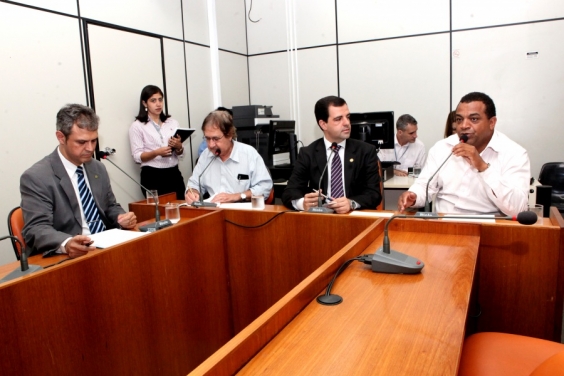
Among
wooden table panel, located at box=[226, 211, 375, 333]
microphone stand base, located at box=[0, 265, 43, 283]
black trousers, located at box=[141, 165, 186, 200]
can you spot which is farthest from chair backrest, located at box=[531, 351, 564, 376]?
black trousers, located at box=[141, 165, 186, 200]

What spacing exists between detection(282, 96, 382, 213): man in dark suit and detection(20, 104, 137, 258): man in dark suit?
107 cm

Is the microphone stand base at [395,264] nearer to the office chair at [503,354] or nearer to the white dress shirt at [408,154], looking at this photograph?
the office chair at [503,354]

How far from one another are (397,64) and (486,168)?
3.26m

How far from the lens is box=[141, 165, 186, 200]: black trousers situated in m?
3.92

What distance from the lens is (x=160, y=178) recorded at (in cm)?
397

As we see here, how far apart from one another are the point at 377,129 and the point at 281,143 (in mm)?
920

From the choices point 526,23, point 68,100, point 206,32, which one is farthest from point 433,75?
point 68,100

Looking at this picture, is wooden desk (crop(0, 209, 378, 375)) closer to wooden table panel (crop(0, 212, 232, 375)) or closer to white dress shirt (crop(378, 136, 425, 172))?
wooden table panel (crop(0, 212, 232, 375))

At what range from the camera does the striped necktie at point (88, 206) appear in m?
2.16

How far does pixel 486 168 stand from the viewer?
6.82 feet

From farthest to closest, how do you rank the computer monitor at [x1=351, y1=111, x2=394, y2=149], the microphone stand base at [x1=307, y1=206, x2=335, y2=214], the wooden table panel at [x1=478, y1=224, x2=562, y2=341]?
the computer monitor at [x1=351, y1=111, x2=394, y2=149] → the microphone stand base at [x1=307, y1=206, x2=335, y2=214] → the wooden table panel at [x1=478, y1=224, x2=562, y2=341]

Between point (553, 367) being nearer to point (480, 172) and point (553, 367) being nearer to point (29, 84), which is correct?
point (480, 172)

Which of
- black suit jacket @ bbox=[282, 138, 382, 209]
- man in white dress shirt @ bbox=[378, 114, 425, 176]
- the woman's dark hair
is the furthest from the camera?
man in white dress shirt @ bbox=[378, 114, 425, 176]

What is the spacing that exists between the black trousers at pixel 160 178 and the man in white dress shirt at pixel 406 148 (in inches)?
85.2
